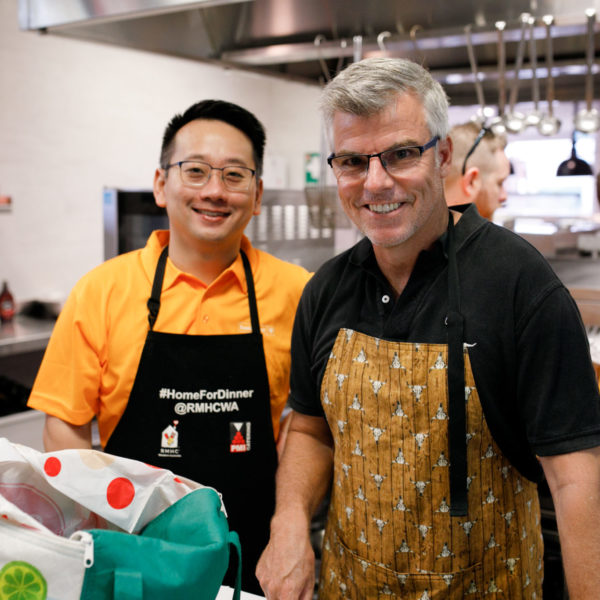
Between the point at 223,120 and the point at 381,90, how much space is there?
538 millimetres

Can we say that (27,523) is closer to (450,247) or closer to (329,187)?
(450,247)

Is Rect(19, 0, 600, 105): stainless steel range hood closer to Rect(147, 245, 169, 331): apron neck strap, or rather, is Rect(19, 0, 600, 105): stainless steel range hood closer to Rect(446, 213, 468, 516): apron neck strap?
Rect(147, 245, 169, 331): apron neck strap

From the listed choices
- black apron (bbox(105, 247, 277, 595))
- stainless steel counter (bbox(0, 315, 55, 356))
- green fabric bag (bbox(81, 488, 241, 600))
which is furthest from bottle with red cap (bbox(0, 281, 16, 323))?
green fabric bag (bbox(81, 488, 241, 600))

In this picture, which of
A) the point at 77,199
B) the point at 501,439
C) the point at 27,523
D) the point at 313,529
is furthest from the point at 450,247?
the point at 77,199

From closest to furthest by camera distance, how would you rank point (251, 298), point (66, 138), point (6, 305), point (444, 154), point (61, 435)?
point (444, 154), point (61, 435), point (251, 298), point (6, 305), point (66, 138)

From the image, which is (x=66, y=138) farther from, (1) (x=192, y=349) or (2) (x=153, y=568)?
(2) (x=153, y=568)

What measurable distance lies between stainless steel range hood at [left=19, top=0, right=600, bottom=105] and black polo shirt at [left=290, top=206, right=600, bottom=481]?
104cm

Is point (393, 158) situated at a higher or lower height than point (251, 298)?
higher

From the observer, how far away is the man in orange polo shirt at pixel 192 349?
1.52 metres

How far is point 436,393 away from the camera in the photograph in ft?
3.93

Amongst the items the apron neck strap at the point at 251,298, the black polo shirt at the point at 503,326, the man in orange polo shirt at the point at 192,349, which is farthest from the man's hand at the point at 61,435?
the black polo shirt at the point at 503,326

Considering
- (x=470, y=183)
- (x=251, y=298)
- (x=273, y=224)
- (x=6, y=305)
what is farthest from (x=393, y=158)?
(x=6, y=305)

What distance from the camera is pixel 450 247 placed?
4.08 ft

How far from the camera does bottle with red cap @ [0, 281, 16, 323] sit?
12.2 feet
